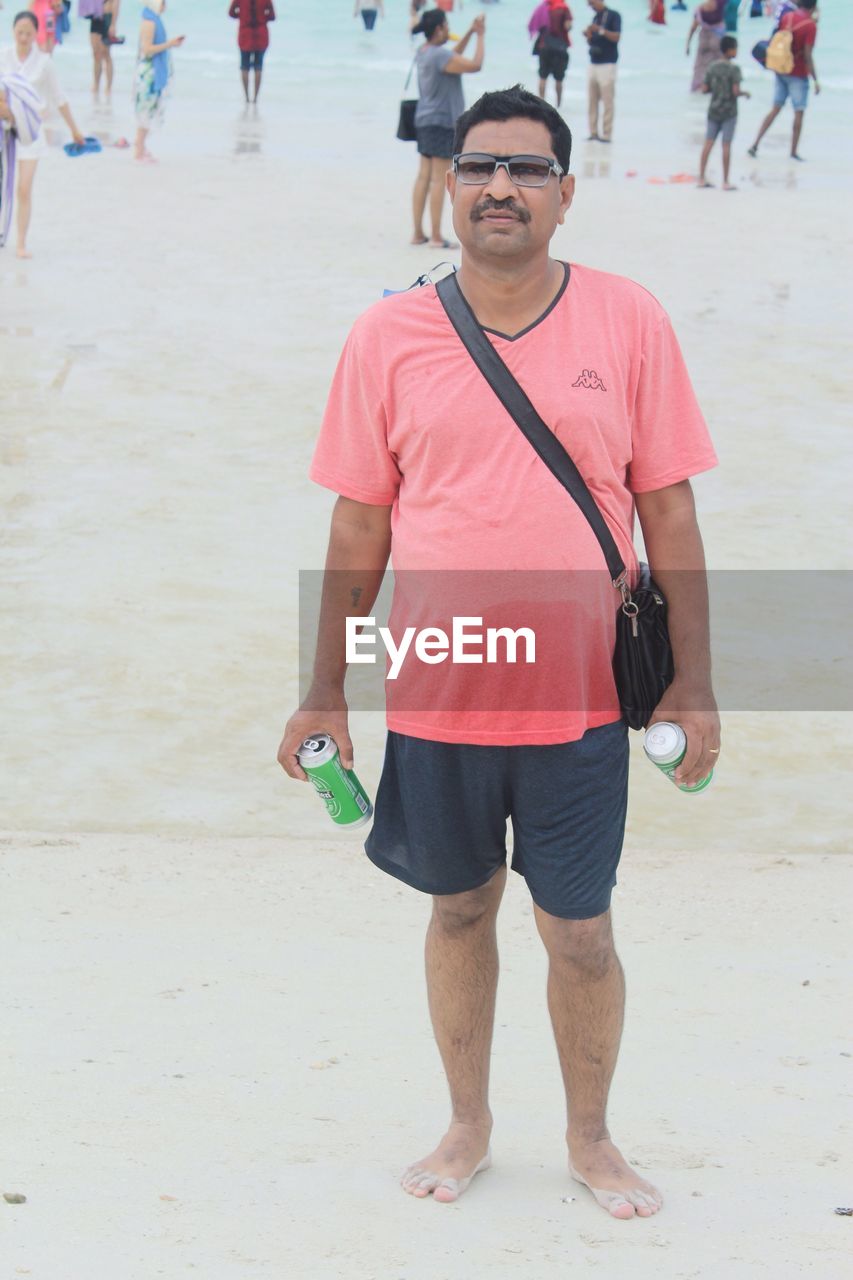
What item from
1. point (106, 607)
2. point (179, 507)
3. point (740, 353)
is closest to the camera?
point (106, 607)

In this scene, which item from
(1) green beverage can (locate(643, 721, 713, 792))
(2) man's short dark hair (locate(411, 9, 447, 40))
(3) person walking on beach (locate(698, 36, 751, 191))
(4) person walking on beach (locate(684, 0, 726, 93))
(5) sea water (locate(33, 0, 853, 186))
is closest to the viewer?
(1) green beverage can (locate(643, 721, 713, 792))

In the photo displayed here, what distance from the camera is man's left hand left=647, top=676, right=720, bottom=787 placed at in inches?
116

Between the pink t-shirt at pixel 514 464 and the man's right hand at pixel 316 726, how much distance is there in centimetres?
14

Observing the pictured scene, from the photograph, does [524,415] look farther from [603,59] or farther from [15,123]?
[603,59]

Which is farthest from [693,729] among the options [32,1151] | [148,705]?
[148,705]

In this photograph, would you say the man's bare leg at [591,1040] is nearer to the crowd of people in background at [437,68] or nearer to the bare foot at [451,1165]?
the bare foot at [451,1165]

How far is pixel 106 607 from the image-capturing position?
20.7 feet

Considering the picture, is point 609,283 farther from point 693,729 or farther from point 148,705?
point 148,705

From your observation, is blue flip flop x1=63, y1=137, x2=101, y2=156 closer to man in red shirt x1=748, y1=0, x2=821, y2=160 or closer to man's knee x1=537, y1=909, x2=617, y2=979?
man in red shirt x1=748, y1=0, x2=821, y2=160

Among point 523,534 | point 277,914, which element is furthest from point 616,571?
point 277,914

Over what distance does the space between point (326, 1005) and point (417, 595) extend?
1.25m

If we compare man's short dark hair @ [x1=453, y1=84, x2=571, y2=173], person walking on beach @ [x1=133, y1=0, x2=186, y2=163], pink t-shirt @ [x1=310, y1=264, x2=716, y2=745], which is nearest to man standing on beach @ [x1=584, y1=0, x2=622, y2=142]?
person walking on beach @ [x1=133, y1=0, x2=186, y2=163]

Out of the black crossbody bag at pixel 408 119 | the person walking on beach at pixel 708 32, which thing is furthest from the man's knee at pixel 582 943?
the person walking on beach at pixel 708 32

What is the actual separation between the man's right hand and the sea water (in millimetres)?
15598
